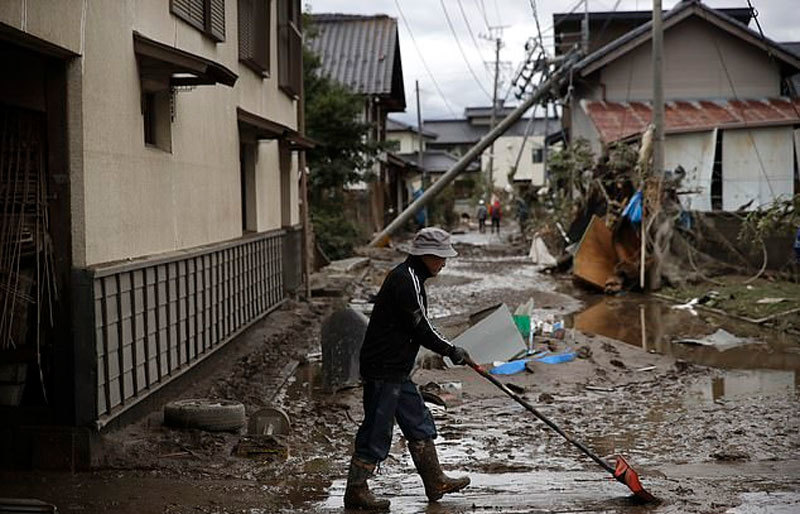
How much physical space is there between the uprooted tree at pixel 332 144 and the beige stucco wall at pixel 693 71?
32.1 feet

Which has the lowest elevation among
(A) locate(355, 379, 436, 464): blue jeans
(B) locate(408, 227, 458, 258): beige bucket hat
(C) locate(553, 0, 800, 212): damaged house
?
(A) locate(355, 379, 436, 464): blue jeans

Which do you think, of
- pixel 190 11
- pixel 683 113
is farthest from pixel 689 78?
pixel 190 11

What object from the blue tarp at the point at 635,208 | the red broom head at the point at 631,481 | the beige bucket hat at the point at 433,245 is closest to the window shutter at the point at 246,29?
the beige bucket hat at the point at 433,245

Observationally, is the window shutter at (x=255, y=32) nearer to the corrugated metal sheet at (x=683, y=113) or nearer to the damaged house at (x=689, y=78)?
the corrugated metal sheet at (x=683, y=113)

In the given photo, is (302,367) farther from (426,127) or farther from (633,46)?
(426,127)

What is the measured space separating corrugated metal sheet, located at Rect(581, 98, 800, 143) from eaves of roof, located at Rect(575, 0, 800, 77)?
136 cm

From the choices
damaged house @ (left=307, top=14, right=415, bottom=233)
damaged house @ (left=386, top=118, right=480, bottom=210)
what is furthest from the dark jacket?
damaged house @ (left=386, top=118, right=480, bottom=210)

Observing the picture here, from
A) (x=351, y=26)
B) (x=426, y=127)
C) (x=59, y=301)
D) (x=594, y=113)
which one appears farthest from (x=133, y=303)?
(x=426, y=127)

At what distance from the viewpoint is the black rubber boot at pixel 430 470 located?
20.6ft

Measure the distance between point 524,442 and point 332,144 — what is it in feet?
63.1

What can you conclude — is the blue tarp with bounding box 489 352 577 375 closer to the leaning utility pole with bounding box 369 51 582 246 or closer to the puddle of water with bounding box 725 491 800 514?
the puddle of water with bounding box 725 491 800 514

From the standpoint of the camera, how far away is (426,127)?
82.2m

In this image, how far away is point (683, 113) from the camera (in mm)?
29281

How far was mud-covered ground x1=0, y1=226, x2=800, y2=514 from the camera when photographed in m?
6.25
